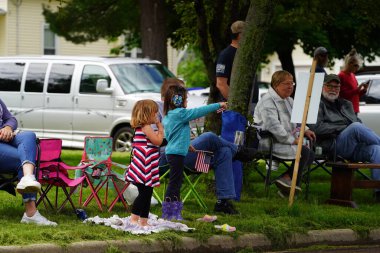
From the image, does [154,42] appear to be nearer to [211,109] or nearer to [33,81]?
[33,81]

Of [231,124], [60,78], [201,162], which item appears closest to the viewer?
[201,162]

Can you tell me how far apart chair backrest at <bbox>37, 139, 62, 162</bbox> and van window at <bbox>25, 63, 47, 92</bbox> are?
35.8ft

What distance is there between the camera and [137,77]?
63.9ft

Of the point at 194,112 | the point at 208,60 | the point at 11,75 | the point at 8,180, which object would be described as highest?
the point at 208,60

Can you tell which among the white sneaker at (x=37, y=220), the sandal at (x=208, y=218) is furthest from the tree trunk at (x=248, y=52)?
the white sneaker at (x=37, y=220)

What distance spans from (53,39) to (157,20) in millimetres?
20696

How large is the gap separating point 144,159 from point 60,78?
37.0ft

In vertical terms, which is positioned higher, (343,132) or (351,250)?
(343,132)

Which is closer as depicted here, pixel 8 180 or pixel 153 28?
pixel 8 180

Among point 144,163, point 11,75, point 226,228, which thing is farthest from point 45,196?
point 11,75

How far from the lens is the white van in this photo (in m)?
19.4

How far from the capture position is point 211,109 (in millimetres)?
9781

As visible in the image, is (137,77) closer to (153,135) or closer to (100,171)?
(100,171)

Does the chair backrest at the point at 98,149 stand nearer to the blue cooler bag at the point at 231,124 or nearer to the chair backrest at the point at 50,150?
the chair backrest at the point at 50,150
